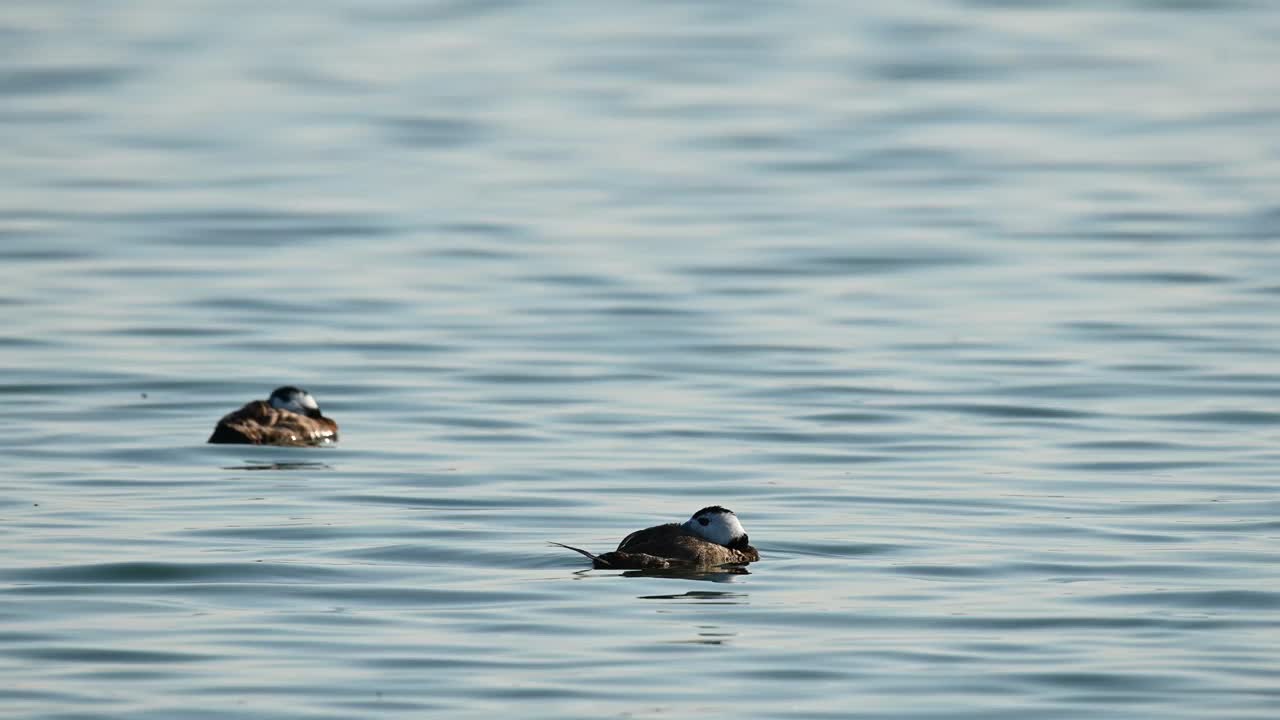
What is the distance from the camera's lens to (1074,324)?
29078mm

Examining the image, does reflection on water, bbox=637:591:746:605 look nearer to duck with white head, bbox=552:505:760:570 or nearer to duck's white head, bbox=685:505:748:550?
duck with white head, bbox=552:505:760:570

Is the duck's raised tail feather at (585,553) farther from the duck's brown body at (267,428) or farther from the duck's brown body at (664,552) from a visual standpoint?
the duck's brown body at (267,428)

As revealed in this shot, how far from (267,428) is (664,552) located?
681cm

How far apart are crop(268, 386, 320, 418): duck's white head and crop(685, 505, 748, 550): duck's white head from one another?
274 inches

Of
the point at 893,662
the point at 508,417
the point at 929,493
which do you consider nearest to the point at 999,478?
the point at 929,493

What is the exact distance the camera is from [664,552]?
15430 mm

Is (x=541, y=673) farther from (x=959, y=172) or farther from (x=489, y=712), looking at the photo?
(x=959, y=172)

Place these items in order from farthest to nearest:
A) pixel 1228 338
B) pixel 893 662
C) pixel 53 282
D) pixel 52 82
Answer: pixel 52 82 → pixel 53 282 → pixel 1228 338 → pixel 893 662

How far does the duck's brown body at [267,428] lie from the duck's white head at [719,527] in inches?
256

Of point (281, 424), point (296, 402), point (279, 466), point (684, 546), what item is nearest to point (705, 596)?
point (684, 546)

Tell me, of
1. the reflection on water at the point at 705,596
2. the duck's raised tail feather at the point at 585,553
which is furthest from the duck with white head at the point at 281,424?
the reflection on water at the point at 705,596

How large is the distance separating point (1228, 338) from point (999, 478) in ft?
28.6

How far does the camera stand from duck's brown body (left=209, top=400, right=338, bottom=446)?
21.3 m

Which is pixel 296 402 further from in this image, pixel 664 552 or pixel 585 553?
pixel 664 552
